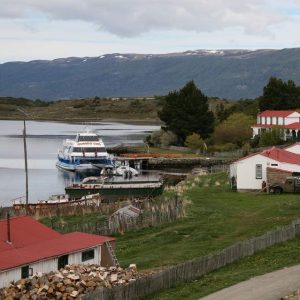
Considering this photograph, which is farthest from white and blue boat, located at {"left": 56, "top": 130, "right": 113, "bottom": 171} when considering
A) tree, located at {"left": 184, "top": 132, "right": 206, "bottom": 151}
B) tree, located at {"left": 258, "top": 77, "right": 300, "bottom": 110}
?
tree, located at {"left": 258, "top": 77, "right": 300, "bottom": 110}

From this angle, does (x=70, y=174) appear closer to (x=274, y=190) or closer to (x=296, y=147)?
(x=296, y=147)

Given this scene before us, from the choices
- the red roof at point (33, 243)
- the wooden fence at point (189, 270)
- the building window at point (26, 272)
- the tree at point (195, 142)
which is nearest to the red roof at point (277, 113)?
the tree at point (195, 142)

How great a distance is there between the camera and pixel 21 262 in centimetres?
2538

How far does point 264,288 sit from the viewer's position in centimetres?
2284

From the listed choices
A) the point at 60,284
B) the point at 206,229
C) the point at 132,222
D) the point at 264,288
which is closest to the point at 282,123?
the point at 132,222

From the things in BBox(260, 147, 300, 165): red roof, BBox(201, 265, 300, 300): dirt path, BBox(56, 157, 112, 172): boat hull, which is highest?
BBox(260, 147, 300, 165): red roof

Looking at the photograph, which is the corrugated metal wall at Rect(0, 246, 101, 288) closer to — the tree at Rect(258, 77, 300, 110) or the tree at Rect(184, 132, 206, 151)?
the tree at Rect(184, 132, 206, 151)

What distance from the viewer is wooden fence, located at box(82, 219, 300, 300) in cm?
2147

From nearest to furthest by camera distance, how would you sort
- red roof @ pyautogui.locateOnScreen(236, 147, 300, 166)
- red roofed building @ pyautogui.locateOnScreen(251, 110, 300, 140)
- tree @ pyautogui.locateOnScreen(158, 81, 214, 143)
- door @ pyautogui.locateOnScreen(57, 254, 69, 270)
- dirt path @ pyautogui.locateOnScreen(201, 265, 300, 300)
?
1. dirt path @ pyautogui.locateOnScreen(201, 265, 300, 300)
2. door @ pyautogui.locateOnScreen(57, 254, 69, 270)
3. red roof @ pyautogui.locateOnScreen(236, 147, 300, 166)
4. red roofed building @ pyautogui.locateOnScreen(251, 110, 300, 140)
5. tree @ pyautogui.locateOnScreen(158, 81, 214, 143)

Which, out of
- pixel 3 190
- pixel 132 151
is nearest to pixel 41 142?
pixel 132 151

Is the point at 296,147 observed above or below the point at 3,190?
above

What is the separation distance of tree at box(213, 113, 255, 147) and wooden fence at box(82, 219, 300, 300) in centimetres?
7573

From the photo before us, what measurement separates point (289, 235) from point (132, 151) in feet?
277

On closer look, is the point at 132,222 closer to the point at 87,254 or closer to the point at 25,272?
the point at 87,254
